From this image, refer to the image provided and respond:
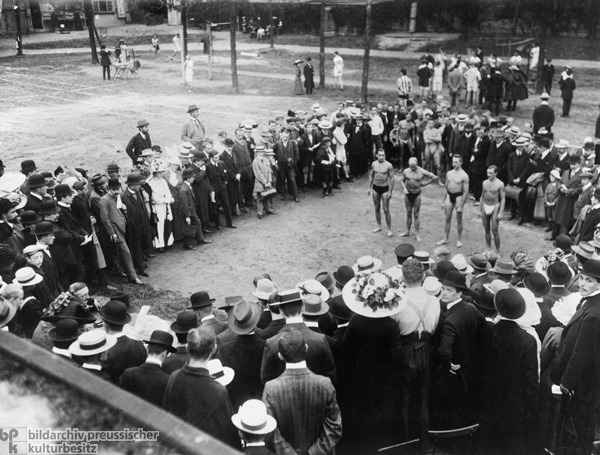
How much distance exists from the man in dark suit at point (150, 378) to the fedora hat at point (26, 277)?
3.02m

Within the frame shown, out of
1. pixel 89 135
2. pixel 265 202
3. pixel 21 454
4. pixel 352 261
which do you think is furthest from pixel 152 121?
pixel 21 454

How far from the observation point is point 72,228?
9297mm

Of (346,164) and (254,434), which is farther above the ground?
(254,434)

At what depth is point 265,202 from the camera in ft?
45.4

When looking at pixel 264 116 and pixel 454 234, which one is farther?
pixel 264 116

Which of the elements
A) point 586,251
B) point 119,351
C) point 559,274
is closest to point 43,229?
point 119,351

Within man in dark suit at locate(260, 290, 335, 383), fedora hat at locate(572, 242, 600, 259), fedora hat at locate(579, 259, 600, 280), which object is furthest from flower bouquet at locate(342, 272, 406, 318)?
fedora hat at locate(572, 242, 600, 259)

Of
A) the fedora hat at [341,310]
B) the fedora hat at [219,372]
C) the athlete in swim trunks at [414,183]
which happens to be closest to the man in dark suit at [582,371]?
the fedora hat at [341,310]

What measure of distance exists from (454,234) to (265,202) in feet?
13.9

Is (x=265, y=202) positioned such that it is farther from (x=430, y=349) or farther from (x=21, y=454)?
(x=21, y=454)

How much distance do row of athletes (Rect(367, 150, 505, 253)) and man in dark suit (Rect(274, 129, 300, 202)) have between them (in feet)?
8.43

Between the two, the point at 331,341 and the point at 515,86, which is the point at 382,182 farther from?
the point at 515,86

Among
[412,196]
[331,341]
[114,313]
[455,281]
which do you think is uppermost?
[455,281]

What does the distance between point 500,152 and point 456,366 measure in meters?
9.01
